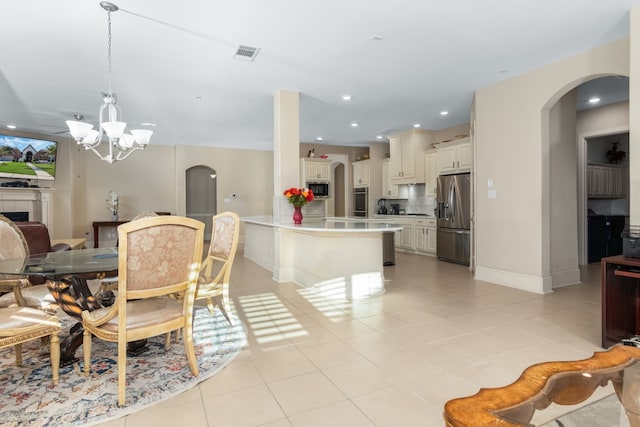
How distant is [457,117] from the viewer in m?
6.76

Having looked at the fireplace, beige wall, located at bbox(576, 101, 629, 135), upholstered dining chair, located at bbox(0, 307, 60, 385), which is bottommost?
upholstered dining chair, located at bbox(0, 307, 60, 385)

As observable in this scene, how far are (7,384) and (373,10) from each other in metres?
3.80

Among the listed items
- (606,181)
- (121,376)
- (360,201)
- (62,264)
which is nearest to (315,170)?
(360,201)

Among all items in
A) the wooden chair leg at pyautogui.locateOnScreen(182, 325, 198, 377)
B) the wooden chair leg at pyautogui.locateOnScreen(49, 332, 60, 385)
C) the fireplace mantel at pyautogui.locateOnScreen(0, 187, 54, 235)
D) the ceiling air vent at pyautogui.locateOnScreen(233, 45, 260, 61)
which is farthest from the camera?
the fireplace mantel at pyautogui.locateOnScreen(0, 187, 54, 235)

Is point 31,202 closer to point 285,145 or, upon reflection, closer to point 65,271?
point 285,145

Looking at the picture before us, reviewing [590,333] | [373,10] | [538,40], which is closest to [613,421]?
[590,333]

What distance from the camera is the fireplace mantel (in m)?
7.32

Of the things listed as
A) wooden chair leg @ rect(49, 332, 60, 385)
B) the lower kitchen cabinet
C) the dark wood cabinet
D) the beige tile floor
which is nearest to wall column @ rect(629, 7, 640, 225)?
the dark wood cabinet

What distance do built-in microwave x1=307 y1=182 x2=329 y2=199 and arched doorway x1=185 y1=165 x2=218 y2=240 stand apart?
10.3 ft

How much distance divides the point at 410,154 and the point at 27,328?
7190 mm

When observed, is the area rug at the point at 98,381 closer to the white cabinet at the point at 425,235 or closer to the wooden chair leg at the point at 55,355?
the wooden chair leg at the point at 55,355

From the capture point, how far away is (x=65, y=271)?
2.28 meters

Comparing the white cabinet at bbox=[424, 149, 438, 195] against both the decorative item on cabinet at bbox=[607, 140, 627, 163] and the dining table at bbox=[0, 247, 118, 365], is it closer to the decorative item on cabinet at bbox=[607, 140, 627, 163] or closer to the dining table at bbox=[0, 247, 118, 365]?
the decorative item on cabinet at bbox=[607, 140, 627, 163]

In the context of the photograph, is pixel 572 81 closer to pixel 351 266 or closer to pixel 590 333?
pixel 590 333
